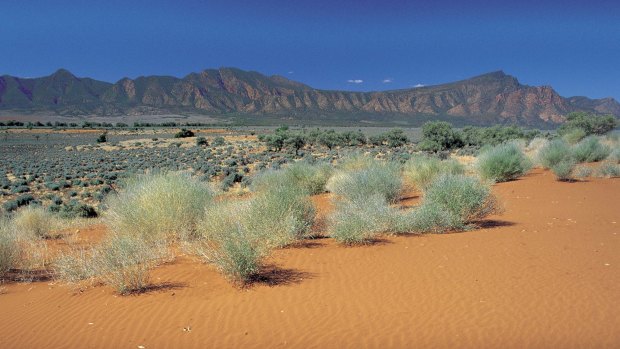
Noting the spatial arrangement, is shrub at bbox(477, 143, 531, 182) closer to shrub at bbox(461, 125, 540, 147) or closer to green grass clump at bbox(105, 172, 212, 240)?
green grass clump at bbox(105, 172, 212, 240)

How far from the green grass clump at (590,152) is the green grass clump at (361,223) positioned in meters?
15.8

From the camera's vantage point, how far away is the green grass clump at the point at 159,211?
9.70 m

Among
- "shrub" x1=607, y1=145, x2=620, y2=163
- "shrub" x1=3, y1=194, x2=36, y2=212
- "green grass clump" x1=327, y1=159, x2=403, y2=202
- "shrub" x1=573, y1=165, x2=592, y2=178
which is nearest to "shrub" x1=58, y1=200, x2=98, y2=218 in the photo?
"shrub" x1=3, y1=194, x2=36, y2=212

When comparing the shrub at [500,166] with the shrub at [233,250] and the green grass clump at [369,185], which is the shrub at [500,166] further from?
the shrub at [233,250]

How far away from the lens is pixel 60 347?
507cm

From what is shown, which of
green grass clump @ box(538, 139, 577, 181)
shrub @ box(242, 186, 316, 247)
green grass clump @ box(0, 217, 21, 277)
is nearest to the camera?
green grass clump @ box(0, 217, 21, 277)

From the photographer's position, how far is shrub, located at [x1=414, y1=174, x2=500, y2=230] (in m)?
9.59

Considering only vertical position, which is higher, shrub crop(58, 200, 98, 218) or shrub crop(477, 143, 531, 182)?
shrub crop(477, 143, 531, 182)

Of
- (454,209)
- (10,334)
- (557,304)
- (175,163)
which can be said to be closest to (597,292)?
(557,304)

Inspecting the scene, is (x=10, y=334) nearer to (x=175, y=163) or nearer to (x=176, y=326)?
(x=176, y=326)

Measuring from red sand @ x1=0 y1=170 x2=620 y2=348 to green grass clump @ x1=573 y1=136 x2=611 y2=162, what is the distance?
48.9 ft

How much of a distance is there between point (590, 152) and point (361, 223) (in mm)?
18127

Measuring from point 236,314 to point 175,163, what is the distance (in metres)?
31.6

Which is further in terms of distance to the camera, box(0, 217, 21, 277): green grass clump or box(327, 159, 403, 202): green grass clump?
box(327, 159, 403, 202): green grass clump
